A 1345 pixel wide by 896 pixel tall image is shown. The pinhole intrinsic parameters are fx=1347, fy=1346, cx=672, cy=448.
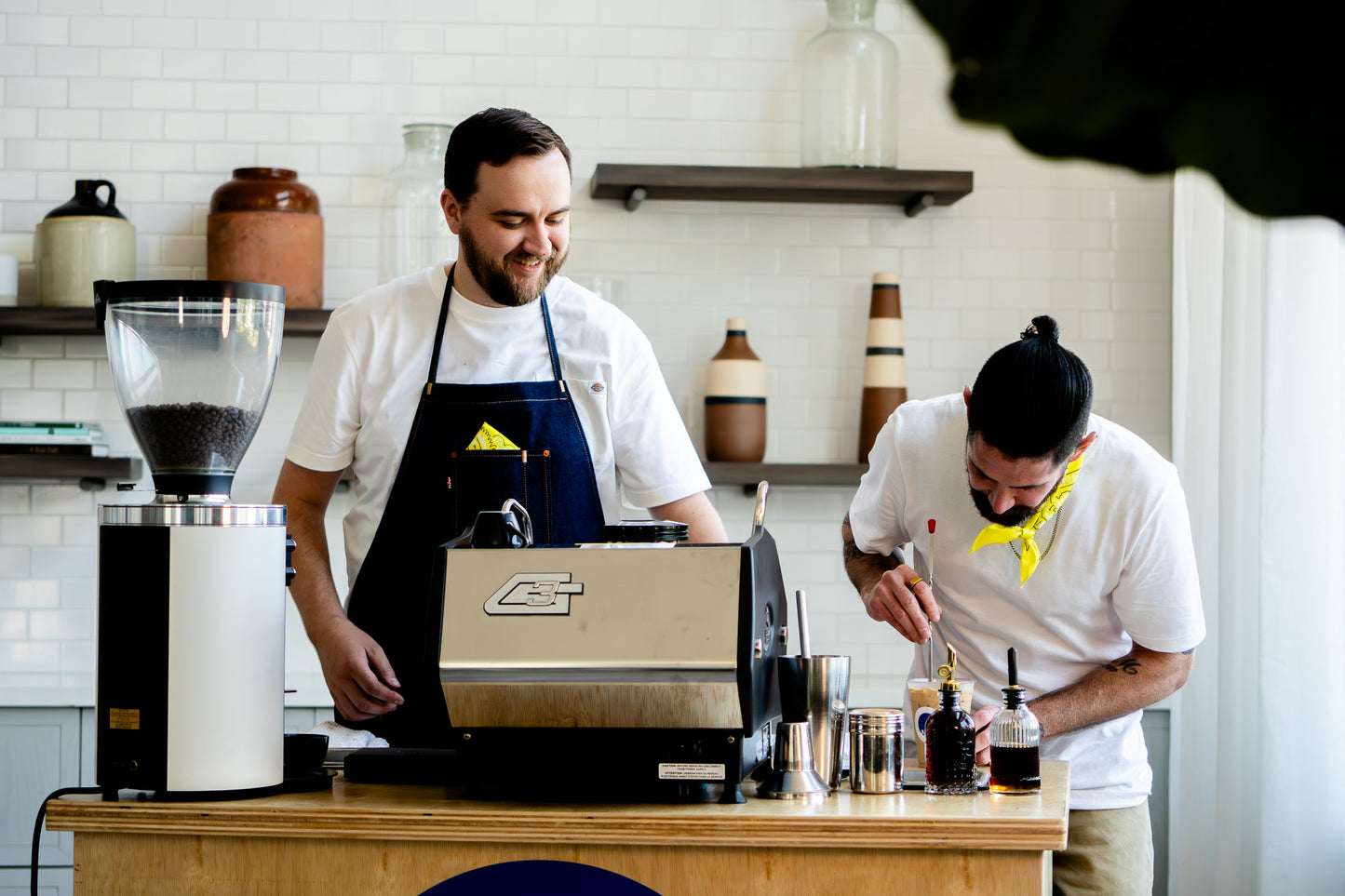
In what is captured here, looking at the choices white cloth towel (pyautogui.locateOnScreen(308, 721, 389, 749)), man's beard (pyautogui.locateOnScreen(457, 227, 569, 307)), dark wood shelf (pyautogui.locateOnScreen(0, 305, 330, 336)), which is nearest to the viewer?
man's beard (pyautogui.locateOnScreen(457, 227, 569, 307))

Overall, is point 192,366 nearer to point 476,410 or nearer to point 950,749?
point 476,410

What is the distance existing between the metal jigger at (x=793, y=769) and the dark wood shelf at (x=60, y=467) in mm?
2558

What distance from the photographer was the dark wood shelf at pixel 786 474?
152 inches

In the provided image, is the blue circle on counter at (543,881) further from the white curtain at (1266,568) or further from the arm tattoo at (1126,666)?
the white curtain at (1266,568)

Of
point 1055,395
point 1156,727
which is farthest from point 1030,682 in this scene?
point 1156,727

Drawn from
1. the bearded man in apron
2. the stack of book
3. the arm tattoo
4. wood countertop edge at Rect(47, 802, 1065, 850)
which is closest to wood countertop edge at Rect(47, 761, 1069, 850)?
wood countertop edge at Rect(47, 802, 1065, 850)

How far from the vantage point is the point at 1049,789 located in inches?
72.6

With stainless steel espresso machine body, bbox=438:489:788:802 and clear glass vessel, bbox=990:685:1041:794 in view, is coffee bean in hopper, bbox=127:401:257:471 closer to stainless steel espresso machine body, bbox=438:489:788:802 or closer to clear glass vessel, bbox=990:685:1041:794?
stainless steel espresso machine body, bbox=438:489:788:802

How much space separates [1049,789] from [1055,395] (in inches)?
25.1

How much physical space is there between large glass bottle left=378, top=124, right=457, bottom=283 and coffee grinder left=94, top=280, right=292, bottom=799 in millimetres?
1937

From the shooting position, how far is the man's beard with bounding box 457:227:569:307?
88.4 inches

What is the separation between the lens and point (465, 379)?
2.35m

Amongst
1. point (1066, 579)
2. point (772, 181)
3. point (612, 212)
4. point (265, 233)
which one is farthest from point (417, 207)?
point (1066, 579)

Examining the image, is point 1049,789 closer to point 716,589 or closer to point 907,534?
point 716,589
